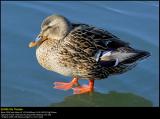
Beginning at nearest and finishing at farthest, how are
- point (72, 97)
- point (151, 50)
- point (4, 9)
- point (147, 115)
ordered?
point (147, 115)
point (72, 97)
point (151, 50)
point (4, 9)

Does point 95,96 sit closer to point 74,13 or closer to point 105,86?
point 105,86

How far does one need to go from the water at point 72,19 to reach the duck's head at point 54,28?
429mm

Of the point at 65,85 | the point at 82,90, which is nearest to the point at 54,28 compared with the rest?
the point at 65,85

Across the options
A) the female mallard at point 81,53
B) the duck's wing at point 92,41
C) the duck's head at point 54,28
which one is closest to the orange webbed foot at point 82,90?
the female mallard at point 81,53

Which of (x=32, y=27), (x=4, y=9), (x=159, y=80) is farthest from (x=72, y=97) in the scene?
(x=4, y=9)

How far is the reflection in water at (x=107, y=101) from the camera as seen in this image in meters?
6.64

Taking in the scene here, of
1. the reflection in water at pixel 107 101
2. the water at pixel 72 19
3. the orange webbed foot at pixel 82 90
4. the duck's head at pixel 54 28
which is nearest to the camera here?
the reflection in water at pixel 107 101

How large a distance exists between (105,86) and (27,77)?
962 millimetres

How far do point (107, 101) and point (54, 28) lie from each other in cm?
115

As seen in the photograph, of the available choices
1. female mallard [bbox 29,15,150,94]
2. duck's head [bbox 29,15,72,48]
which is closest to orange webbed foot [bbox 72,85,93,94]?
female mallard [bbox 29,15,150,94]

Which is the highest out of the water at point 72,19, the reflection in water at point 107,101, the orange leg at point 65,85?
the water at point 72,19

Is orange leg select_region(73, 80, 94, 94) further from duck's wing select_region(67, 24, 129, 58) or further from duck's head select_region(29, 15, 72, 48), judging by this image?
duck's head select_region(29, 15, 72, 48)

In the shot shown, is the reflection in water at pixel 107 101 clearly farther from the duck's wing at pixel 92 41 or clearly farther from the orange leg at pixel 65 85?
the duck's wing at pixel 92 41

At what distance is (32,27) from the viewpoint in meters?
8.14
